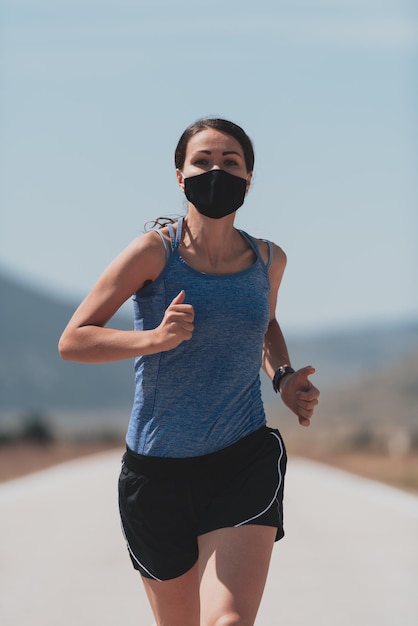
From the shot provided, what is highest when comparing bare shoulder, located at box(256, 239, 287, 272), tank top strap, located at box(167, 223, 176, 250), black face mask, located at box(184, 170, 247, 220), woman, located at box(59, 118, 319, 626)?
black face mask, located at box(184, 170, 247, 220)

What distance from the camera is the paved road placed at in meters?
7.51

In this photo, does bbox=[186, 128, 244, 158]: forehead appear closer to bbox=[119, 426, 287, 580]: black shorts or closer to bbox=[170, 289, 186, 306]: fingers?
bbox=[170, 289, 186, 306]: fingers

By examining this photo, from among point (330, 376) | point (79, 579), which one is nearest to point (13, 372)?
point (330, 376)

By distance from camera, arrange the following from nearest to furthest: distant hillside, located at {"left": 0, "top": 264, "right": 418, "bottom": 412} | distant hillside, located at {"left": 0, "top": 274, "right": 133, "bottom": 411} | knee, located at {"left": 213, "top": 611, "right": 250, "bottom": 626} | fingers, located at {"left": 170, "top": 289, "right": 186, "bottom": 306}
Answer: knee, located at {"left": 213, "top": 611, "right": 250, "bottom": 626}
fingers, located at {"left": 170, "top": 289, "right": 186, "bottom": 306}
distant hillside, located at {"left": 0, "top": 274, "right": 133, "bottom": 411}
distant hillside, located at {"left": 0, "top": 264, "right": 418, "bottom": 412}

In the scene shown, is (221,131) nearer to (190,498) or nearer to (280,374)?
(280,374)

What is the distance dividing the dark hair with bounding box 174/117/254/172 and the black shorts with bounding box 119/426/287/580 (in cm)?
107

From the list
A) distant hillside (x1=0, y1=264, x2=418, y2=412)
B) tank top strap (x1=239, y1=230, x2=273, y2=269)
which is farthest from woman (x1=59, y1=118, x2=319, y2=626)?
distant hillside (x1=0, y1=264, x2=418, y2=412)

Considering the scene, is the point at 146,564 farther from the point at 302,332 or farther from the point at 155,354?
the point at 302,332

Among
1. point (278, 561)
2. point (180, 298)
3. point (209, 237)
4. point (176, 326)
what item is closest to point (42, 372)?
point (278, 561)

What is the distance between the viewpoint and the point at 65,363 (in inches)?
4370

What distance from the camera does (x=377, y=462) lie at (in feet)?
68.8

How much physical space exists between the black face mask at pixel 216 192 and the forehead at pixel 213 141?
0.09 meters

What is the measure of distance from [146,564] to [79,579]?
13.9 ft

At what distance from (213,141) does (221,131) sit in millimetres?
50
